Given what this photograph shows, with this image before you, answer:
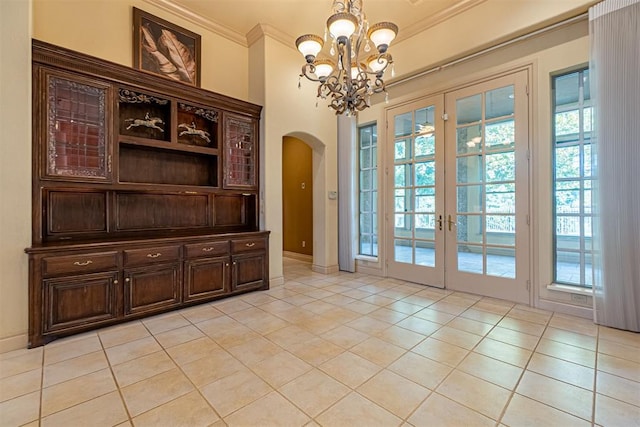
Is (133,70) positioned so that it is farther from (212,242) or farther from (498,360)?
(498,360)

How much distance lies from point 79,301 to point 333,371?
2513 millimetres

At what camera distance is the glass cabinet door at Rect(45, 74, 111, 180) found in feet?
9.43

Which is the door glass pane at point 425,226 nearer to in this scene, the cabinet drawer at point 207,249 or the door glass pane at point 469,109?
the door glass pane at point 469,109

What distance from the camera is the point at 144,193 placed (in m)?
3.80

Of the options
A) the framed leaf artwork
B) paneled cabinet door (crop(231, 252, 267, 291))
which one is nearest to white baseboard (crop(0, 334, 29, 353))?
paneled cabinet door (crop(231, 252, 267, 291))

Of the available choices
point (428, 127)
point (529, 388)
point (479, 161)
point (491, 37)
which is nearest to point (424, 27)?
point (491, 37)

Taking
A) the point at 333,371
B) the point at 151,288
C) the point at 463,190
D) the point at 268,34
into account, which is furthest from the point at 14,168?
the point at 463,190

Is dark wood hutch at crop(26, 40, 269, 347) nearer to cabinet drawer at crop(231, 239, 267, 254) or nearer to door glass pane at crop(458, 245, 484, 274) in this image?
cabinet drawer at crop(231, 239, 267, 254)

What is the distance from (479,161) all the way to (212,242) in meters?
3.73

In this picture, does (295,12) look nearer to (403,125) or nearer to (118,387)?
(403,125)

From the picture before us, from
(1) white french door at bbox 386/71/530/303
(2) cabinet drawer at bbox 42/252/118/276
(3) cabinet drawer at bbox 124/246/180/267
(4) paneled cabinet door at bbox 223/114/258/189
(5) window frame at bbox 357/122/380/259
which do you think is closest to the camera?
(2) cabinet drawer at bbox 42/252/118/276

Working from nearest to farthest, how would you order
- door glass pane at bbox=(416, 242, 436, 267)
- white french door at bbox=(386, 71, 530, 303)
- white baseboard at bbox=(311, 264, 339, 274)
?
1. white french door at bbox=(386, 71, 530, 303)
2. door glass pane at bbox=(416, 242, 436, 267)
3. white baseboard at bbox=(311, 264, 339, 274)

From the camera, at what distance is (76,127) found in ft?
9.95

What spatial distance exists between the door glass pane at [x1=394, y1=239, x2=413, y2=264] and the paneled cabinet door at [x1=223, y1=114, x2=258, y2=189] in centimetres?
254
